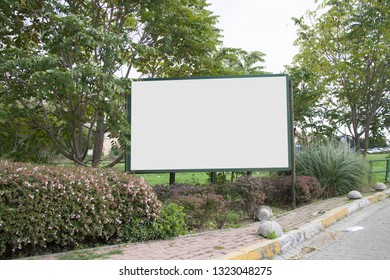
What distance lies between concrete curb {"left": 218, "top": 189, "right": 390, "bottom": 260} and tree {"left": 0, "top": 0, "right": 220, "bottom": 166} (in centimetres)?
348

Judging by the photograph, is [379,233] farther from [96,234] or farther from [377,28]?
[377,28]

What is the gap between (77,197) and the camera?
5047 mm

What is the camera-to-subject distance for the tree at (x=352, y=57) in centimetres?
1474

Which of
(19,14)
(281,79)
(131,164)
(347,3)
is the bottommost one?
(131,164)

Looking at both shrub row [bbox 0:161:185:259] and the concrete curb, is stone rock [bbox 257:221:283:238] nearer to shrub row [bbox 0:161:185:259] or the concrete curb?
the concrete curb

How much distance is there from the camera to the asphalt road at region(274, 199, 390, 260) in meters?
5.15

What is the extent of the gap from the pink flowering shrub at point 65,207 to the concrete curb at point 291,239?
1.67 meters

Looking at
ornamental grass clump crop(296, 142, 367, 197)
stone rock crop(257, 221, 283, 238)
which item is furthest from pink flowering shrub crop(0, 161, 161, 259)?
ornamental grass clump crop(296, 142, 367, 197)

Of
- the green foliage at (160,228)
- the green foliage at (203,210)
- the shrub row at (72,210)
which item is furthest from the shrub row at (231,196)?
the shrub row at (72,210)

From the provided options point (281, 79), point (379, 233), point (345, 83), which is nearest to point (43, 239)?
point (379, 233)

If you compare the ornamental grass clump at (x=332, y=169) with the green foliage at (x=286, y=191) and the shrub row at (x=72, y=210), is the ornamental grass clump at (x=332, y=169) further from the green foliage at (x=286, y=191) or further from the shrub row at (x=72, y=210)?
the shrub row at (x=72, y=210)

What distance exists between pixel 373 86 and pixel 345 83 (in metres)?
1.18

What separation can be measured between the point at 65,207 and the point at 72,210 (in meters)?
0.12

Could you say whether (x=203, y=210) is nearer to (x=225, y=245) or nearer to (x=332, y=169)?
(x=225, y=245)
